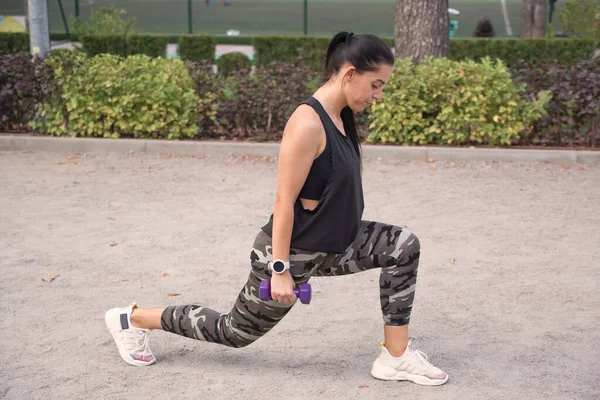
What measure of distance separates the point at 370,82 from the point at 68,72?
716 centimetres

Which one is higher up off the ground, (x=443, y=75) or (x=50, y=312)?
(x=443, y=75)

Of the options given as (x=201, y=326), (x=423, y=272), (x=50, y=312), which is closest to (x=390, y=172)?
(x=423, y=272)

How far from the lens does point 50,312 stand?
16.7 feet

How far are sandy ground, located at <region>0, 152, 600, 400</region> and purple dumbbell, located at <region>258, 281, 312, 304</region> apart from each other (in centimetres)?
54

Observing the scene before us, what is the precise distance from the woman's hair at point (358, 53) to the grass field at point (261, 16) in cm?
2261

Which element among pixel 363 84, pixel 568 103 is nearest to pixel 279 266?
pixel 363 84

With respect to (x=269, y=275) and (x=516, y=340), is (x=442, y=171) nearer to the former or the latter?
(x=516, y=340)

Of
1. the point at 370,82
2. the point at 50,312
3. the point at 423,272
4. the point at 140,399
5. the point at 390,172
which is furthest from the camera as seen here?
the point at 390,172

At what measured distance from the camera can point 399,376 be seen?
4.10m

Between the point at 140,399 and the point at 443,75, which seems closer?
the point at 140,399

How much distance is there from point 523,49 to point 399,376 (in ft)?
45.1

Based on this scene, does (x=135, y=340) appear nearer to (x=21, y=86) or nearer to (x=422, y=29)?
(x=21, y=86)

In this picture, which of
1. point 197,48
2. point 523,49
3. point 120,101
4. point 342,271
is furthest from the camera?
point 197,48

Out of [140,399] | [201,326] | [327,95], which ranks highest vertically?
[327,95]
